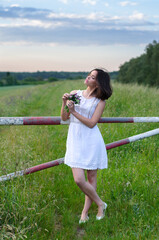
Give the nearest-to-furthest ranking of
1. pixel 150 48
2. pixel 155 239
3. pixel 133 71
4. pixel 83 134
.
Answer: pixel 155 239 → pixel 83 134 → pixel 150 48 → pixel 133 71

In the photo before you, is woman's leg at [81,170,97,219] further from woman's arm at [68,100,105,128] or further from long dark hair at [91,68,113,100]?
long dark hair at [91,68,113,100]

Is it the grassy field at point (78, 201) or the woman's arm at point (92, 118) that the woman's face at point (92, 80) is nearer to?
the woman's arm at point (92, 118)

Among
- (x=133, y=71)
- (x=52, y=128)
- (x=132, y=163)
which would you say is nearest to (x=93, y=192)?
(x=132, y=163)

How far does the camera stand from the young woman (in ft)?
9.97

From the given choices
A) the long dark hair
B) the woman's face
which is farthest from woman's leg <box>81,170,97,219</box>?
the woman's face

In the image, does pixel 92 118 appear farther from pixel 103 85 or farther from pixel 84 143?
pixel 103 85

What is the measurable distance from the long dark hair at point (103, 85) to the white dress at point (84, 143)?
0.27 feet

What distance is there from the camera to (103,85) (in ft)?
10.2

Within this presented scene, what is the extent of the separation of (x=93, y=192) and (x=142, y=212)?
613 mm

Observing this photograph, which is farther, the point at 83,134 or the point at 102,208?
the point at 102,208

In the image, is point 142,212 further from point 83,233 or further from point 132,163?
point 132,163

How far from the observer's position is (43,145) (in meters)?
5.95

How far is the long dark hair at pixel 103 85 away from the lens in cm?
310

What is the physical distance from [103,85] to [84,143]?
2.12 feet
